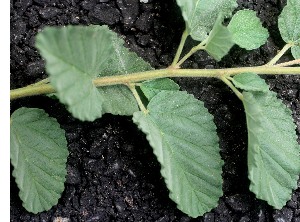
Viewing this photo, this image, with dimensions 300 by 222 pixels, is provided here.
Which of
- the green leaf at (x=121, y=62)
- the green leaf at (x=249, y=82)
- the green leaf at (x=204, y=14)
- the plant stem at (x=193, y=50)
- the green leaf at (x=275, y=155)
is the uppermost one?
the green leaf at (x=204, y=14)

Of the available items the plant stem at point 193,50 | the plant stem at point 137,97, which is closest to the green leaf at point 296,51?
the plant stem at point 193,50

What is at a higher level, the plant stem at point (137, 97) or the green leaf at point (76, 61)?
the green leaf at point (76, 61)

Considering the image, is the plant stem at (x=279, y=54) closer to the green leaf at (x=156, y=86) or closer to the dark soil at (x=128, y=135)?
the dark soil at (x=128, y=135)

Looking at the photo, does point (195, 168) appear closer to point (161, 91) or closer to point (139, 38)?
point (161, 91)

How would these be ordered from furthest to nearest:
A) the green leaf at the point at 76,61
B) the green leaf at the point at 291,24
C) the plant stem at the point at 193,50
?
the green leaf at the point at 291,24 < the plant stem at the point at 193,50 < the green leaf at the point at 76,61

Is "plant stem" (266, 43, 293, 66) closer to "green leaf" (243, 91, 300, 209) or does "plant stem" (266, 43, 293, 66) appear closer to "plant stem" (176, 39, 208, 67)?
"green leaf" (243, 91, 300, 209)

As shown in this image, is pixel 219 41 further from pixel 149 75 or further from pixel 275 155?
pixel 275 155
